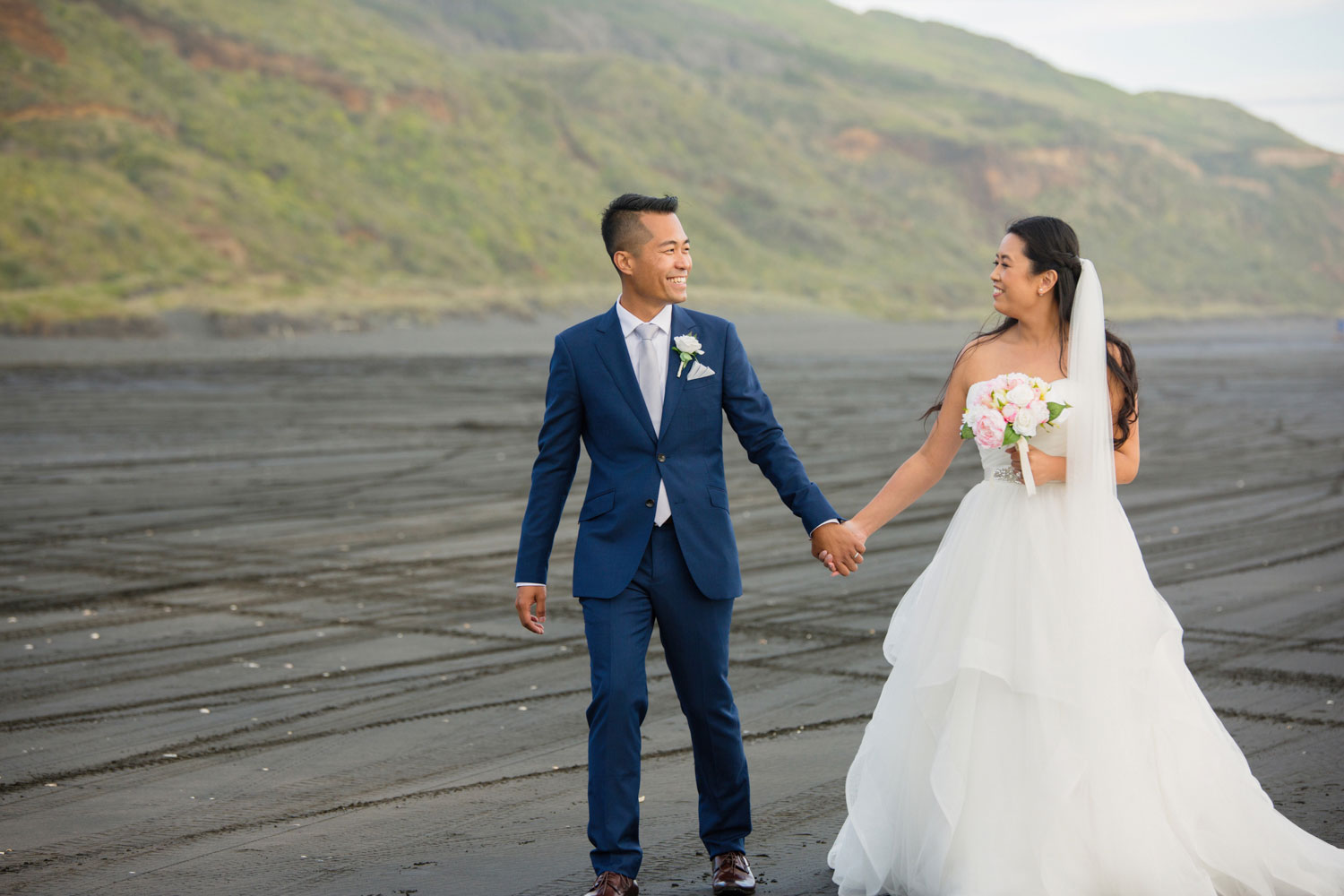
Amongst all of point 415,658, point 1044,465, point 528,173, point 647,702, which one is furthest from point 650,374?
point 528,173

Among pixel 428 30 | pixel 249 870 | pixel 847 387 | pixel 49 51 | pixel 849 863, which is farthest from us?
pixel 428 30

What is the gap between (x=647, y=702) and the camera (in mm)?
4160

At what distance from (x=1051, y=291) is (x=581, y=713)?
2.99 m

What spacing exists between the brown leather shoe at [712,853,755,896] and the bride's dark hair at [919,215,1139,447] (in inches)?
61.0

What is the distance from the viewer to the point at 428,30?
371 ft

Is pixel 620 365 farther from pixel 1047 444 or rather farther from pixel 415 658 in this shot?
→ pixel 415 658

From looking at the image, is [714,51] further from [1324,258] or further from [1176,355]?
[1176,355]

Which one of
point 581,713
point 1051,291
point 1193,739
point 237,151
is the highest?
point 237,151

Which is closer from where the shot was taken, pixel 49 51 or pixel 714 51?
pixel 49 51

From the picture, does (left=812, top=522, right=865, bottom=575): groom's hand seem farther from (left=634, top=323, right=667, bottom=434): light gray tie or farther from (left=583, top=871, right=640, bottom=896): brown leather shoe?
(left=583, top=871, right=640, bottom=896): brown leather shoe

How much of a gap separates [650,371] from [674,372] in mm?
77

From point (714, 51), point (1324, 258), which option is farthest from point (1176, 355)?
point (714, 51)

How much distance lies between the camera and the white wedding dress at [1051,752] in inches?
153

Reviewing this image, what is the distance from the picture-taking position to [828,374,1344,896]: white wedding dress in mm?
3881
